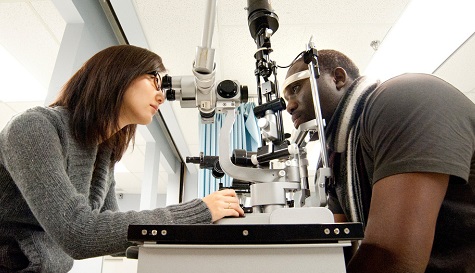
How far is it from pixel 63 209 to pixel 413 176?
673 mm

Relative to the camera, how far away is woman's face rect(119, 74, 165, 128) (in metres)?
0.96

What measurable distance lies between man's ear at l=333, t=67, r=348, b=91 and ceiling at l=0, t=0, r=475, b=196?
71cm

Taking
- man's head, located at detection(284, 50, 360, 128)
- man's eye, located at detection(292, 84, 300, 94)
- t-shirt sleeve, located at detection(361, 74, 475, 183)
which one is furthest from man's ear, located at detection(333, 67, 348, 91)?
t-shirt sleeve, located at detection(361, 74, 475, 183)

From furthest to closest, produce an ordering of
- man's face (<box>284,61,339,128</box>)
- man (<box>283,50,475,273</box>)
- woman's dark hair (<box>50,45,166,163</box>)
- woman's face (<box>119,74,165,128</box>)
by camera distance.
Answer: man's face (<box>284,61,339,128</box>), woman's face (<box>119,74,165,128</box>), woman's dark hair (<box>50,45,166,163</box>), man (<box>283,50,475,273</box>)

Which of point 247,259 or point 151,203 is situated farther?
point 151,203

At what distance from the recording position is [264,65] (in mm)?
927

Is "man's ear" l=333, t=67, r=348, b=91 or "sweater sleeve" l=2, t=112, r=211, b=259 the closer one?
"sweater sleeve" l=2, t=112, r=211, b=259

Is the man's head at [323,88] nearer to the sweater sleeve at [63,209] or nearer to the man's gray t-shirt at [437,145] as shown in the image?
the man's gray t-shirt at [437,145]

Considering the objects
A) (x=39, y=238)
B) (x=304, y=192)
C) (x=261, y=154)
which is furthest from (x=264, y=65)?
(x=39, y=238)

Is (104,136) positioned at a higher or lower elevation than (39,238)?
higher

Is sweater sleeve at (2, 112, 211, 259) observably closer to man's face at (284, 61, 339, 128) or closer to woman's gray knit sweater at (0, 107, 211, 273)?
woman's gray knit sweater at (0, 107, 211, 273)

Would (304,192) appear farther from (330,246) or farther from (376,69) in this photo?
(376,69)

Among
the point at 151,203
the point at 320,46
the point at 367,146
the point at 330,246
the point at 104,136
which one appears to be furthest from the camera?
the point at 151,203

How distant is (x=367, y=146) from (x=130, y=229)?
0.56 metres
